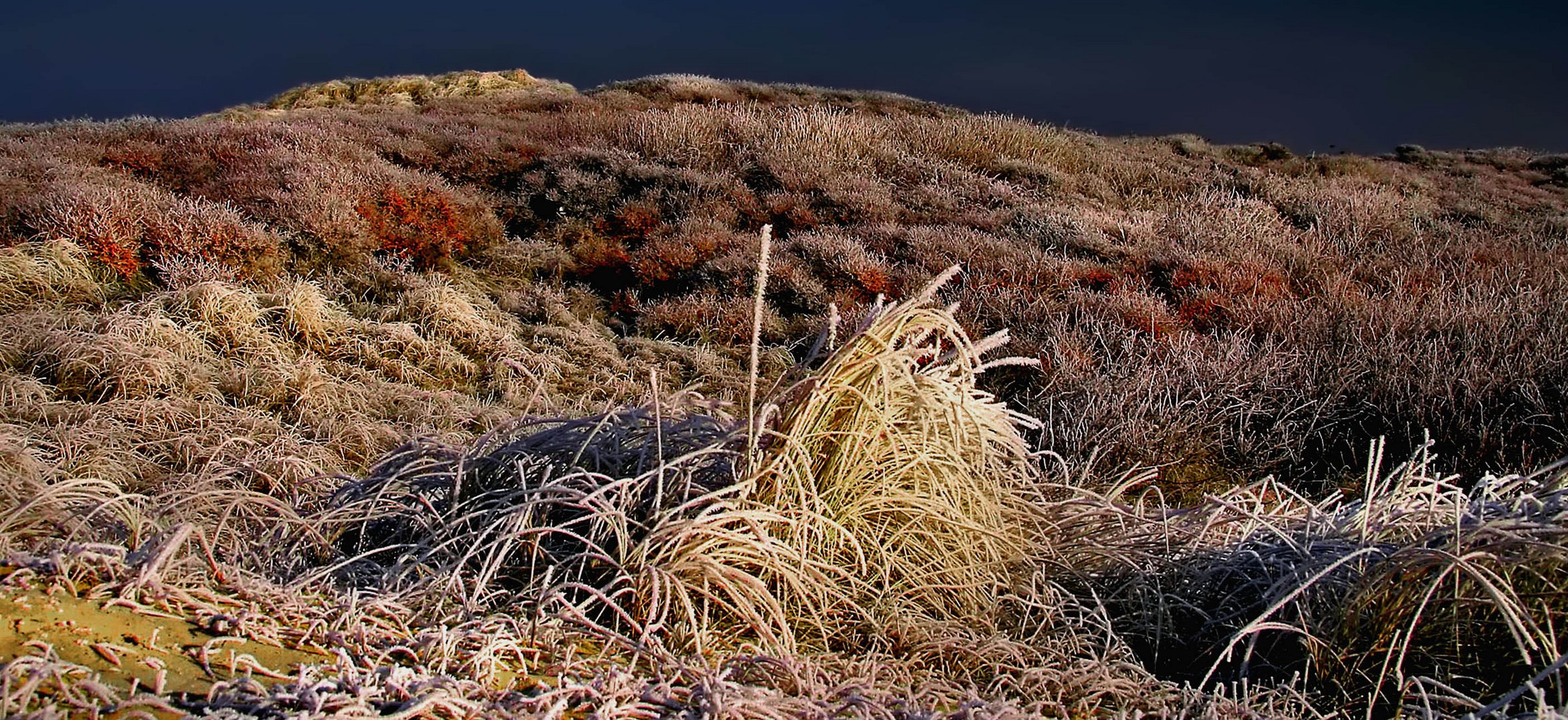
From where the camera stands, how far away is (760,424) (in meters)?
2.61

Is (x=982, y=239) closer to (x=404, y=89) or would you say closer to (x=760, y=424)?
(x=760, y=424)

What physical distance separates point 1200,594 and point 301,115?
1583cm

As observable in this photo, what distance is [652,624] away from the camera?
224cm

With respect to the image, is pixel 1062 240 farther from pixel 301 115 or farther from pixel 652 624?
pixel 301 115

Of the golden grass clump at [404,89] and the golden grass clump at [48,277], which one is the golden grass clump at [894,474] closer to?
the golden grass clump at [48,277]

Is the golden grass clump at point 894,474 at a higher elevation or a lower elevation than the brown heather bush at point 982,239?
higher

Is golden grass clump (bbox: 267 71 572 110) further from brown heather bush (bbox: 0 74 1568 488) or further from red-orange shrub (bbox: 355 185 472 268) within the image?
red-orange shrub (bbox: 355 185 472 268)

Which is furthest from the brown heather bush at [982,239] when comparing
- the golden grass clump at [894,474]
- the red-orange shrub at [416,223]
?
the golden grass clump at [894,474]

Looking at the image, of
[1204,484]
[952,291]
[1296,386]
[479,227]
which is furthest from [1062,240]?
[479,227]

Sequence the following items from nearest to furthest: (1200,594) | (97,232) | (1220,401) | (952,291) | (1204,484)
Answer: (1200,594), (1204,484), (1220,401), (97,232), (952,291)

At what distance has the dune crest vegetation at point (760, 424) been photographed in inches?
85.0

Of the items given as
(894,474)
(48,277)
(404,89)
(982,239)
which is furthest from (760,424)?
(404,89)

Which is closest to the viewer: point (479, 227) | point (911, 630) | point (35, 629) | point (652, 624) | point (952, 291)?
point (35, 629)

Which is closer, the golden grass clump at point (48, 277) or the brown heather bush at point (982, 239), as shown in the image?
the brown heather bush at point (982, 239)
